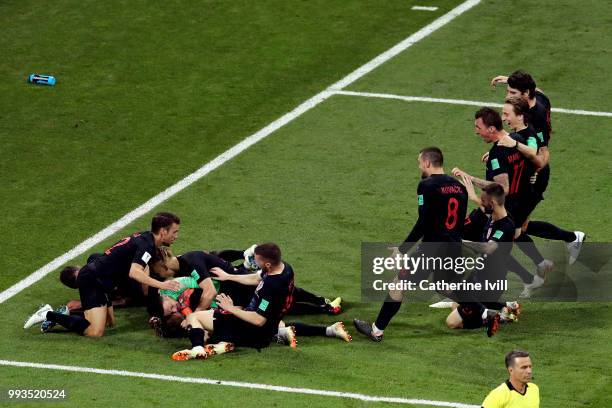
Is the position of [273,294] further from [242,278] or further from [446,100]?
[446,100]

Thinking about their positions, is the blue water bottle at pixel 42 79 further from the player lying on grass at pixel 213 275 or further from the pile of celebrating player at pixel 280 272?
the player lying on grass at pixel 213 275

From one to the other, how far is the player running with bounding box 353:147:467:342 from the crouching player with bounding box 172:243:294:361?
1.18 m

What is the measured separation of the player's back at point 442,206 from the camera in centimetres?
1725

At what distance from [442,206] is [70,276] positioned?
473cm

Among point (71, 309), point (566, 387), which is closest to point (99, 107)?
point (71, 309)

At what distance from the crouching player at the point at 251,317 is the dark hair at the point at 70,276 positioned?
1946 millimetres

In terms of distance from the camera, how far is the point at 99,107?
2516 centimetres

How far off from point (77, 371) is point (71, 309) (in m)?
1.91

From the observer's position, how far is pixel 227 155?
922 inches

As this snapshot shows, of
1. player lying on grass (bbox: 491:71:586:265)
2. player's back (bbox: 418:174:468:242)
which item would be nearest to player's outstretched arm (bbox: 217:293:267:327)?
player's back (bbox: 418:174:468:242)

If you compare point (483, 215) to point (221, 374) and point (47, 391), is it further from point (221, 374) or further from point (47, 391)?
point (47, 391)

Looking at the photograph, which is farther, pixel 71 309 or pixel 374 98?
pixel 374 98

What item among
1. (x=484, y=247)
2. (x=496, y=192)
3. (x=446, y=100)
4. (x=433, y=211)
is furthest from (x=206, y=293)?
(x=446, y=100)

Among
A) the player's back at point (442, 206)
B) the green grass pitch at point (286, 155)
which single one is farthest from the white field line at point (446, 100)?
the player's back at point (442, 206)
